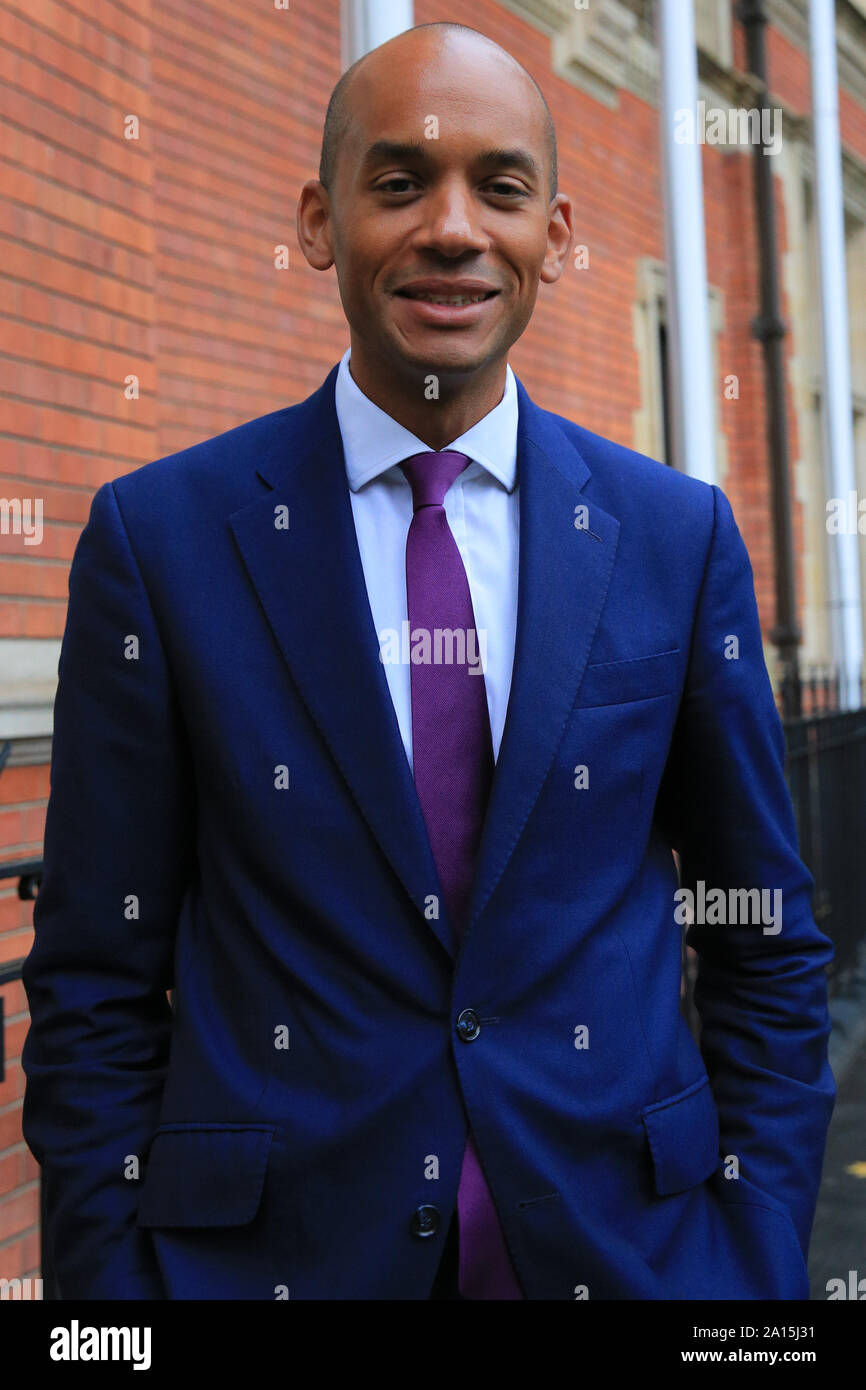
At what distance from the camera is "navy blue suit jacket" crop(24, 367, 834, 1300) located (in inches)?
57.6

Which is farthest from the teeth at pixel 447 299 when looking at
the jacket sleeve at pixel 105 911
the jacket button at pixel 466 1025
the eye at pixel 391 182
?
the jacket button at pixel 466 1025

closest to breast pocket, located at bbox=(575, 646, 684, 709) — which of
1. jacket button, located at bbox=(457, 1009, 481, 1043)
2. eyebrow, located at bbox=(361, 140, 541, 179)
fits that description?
jacket button, located at bbox=(457, 1009, 481, 1043)

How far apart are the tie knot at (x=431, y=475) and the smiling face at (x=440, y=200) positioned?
0.30ft

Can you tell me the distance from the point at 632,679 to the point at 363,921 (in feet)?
1.34

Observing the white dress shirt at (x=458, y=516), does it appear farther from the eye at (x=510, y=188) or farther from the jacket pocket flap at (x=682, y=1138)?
the jacket pocket flap at (x=682, y=1138)

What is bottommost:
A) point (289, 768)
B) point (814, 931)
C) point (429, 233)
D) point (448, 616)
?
point (814, 931)

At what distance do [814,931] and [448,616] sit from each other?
62 centimetres

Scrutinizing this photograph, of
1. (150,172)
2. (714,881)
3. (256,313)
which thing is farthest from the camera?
(256,313)

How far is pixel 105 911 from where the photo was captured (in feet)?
5.15

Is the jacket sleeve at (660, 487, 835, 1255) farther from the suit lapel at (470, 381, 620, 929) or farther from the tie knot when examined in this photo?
the tie knot

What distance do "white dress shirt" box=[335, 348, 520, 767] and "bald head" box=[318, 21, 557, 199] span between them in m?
0.25
